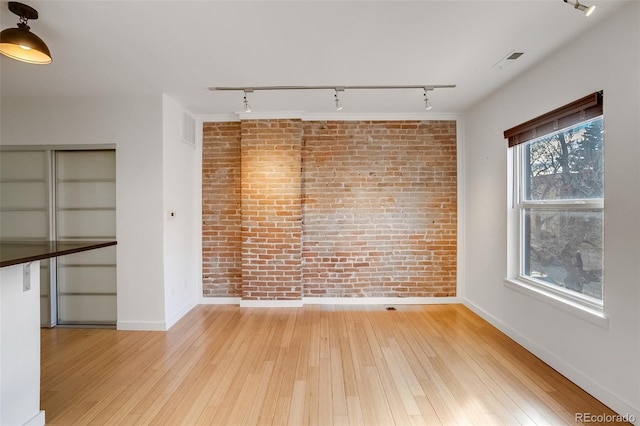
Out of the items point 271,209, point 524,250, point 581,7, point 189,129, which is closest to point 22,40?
point 189,129

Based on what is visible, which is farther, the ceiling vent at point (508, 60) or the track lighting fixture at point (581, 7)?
the ceiling vent at point (508, 60)

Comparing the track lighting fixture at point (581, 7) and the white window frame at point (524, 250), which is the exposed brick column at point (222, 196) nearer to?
the white window frame at point (524, 250)

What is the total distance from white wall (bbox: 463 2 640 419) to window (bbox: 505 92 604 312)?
126mm

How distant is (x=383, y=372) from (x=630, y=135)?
2.33 metres

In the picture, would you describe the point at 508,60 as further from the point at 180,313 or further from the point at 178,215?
the point at 180,313

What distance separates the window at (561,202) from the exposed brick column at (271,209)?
250 cm

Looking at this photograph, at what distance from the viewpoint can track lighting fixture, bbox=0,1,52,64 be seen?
1.78m

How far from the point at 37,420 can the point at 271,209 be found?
107 inches

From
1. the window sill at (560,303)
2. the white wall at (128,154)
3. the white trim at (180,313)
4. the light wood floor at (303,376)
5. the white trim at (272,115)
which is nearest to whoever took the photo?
the light wood floor at (303,376)

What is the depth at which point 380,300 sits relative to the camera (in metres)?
4.05

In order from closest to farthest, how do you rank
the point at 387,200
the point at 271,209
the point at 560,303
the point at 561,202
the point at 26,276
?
the point at 26,276 < the point at 560,303 < the point at 561,202 < the point at 271,209 < the point at 387,200

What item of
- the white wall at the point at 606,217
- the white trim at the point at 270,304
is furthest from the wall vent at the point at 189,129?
the white wall at the point at 606,217

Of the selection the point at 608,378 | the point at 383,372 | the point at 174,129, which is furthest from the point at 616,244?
the point at 174,129

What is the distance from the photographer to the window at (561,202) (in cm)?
213
